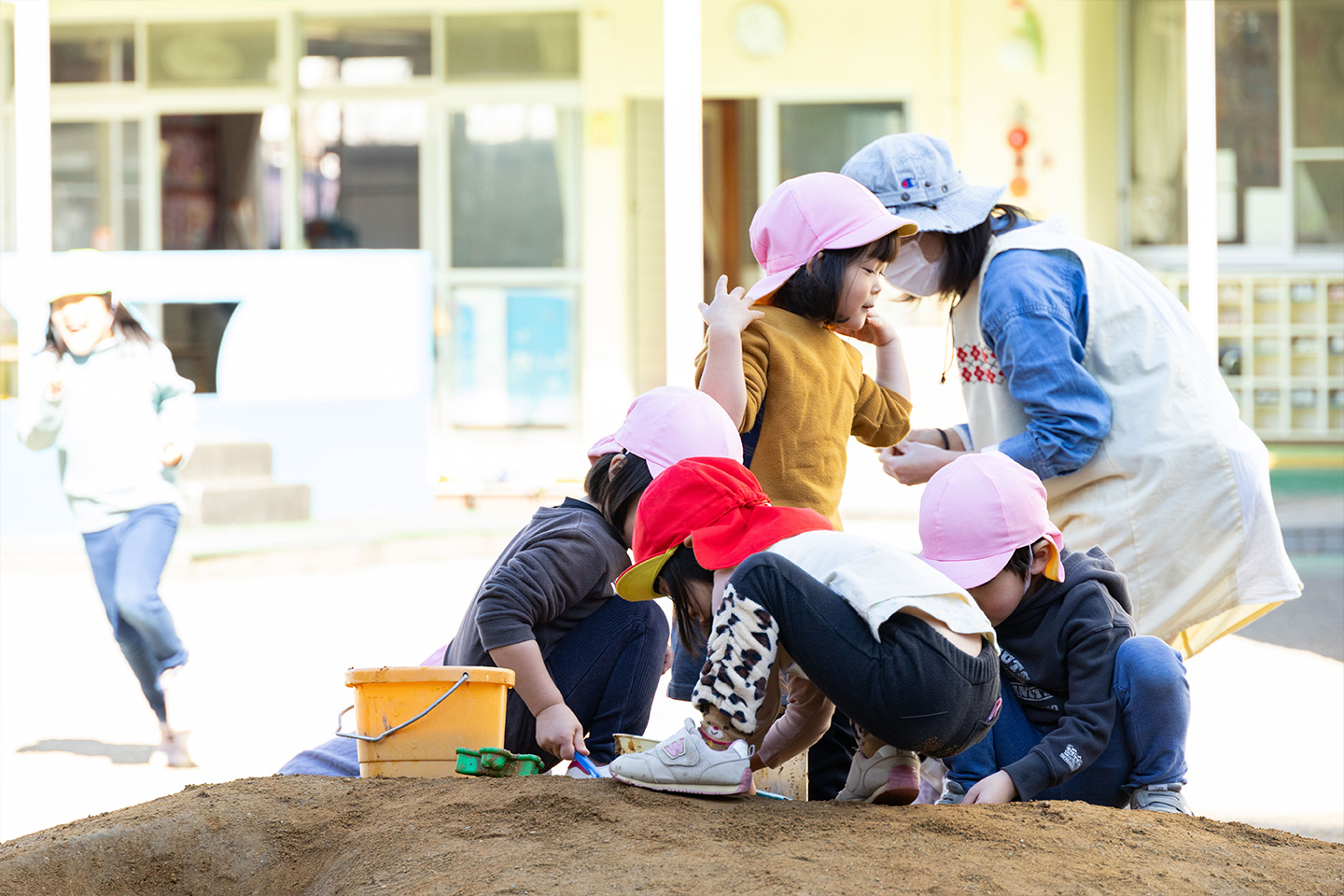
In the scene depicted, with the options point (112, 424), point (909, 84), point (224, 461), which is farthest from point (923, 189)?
point (909, 84)

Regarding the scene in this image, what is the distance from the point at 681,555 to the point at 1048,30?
33.8ft

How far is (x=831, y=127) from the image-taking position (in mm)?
12133

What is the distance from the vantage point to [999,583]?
2.59m

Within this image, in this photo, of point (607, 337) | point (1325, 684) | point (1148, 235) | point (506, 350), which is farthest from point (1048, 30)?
point (1325, 684)

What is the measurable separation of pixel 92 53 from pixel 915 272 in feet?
38.6

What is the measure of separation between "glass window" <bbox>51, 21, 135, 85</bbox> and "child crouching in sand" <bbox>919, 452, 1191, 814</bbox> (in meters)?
12.0

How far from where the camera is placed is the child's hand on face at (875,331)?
123 inches

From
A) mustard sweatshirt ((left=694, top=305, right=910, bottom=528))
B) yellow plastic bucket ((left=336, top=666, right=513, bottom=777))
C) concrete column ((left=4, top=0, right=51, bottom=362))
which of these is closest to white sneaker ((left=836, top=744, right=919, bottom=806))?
mustard sweatshirt ((left=694, top=305, right=910, bottom=528))

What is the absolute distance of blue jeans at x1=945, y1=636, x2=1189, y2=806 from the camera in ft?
8.47

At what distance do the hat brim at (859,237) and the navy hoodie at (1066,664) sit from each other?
29.6 inches

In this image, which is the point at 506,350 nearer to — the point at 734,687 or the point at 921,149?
the point at 921,149

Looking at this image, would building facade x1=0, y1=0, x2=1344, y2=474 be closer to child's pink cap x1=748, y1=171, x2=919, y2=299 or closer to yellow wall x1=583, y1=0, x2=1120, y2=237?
yellow wall x1=583, y1=0, x2=1120, y2=237

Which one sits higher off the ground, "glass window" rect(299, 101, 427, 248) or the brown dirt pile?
"glass window" rect(299, 101, 427, 248)

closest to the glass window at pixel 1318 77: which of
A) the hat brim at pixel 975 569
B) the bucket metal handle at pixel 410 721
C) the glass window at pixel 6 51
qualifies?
the hat brim at pixel 975 569
